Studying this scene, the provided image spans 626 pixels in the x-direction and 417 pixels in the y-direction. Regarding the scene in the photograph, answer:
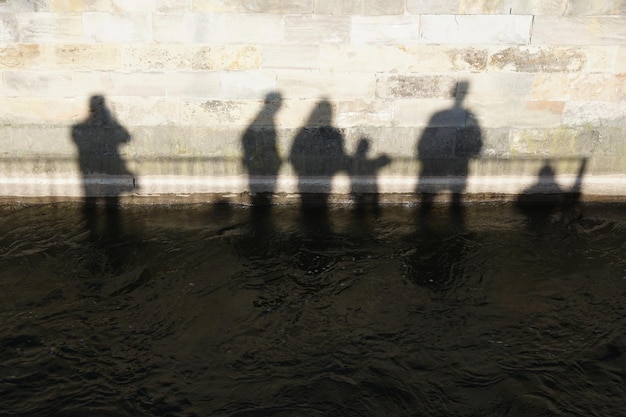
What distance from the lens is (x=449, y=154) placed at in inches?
292

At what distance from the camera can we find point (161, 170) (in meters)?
7.31

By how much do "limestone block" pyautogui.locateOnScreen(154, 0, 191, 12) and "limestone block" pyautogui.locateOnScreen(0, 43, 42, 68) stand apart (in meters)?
1.45

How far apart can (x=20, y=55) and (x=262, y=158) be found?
9.78ft

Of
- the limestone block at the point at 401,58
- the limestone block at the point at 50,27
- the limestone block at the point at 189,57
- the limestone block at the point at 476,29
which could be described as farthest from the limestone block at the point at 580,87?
the limestone block at the point at 50,27

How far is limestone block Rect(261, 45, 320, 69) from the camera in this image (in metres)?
6.77

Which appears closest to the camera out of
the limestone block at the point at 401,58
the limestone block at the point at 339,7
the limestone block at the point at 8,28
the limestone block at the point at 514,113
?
the limestone block at the point at 8,28

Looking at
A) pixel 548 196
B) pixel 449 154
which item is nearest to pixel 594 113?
pixel 548 196

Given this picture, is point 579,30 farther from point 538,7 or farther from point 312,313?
point 312,313

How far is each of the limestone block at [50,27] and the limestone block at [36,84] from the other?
0.38 meters

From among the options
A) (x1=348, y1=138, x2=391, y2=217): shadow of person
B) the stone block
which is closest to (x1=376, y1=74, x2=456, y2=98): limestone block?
the stone block

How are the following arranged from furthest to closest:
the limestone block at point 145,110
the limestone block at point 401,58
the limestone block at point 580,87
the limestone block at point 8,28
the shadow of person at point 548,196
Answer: the shadow of person at point 548,196 < the limestone block at point 580,87 < the limestone block at point 145,110 < the limestone block at point 401,58 < the limestone block at point 8,28

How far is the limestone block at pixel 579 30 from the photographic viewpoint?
6785mm

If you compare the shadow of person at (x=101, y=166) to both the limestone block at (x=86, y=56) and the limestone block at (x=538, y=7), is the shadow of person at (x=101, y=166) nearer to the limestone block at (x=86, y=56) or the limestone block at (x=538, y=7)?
the limestone block at (x=86, y=56)

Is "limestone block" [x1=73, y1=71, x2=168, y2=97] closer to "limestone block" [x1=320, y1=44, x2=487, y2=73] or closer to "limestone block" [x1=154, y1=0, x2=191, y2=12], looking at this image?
"limestone block" [x1=154, y1=0, x2=191, y2=12]
